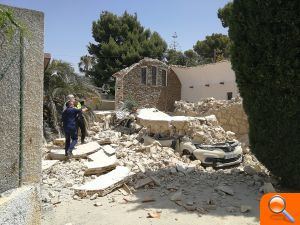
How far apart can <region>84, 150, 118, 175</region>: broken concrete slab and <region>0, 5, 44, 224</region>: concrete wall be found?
434 cm

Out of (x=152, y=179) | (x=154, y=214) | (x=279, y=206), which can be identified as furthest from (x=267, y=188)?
(x=279, y=206)

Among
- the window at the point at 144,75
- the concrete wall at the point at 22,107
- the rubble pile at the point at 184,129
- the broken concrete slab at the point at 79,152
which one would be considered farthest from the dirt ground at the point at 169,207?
the window at the point at 144,75

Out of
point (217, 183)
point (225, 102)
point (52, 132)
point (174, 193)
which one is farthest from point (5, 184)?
point (225, 102)

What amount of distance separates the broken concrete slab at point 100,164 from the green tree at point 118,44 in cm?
2444

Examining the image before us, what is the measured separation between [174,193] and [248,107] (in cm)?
233

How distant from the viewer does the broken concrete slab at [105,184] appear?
722 centimetres

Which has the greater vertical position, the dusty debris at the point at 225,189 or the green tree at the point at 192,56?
the green tree at the point at 192,56

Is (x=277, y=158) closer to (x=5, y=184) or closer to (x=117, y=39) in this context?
(x=5, y=184)

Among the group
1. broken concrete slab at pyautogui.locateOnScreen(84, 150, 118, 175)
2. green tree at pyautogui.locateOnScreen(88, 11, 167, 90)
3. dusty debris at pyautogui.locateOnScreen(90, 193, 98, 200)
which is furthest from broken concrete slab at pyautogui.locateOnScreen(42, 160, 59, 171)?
green tree at pyautogui.locateOnScreen(88, 11, 167, 90)

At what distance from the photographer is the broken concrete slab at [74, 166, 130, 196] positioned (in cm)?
722

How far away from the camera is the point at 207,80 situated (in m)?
24.7

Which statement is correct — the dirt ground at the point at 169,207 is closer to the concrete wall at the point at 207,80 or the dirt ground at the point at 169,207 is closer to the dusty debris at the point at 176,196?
the dusty debris at the point at 176,196

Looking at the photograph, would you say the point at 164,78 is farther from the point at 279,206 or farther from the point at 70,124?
the point at 279,206

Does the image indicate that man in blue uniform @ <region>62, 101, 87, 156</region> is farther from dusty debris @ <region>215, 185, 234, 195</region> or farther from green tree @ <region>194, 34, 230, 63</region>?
green tree @ <region>194, 34, 230, 63</region>
